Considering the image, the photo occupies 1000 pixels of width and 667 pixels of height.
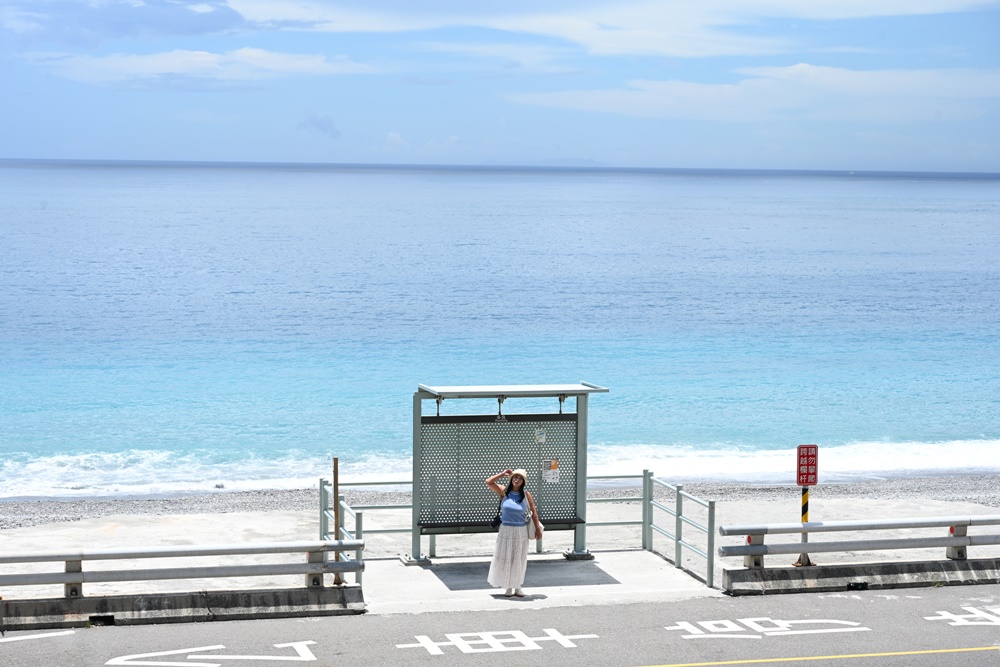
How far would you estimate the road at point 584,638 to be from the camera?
10703 mm

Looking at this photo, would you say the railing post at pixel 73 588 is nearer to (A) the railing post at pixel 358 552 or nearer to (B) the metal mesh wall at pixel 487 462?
(A) the railing post at pixel 358 552

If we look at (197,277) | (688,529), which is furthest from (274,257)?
(688,529)

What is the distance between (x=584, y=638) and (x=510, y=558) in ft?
6.02

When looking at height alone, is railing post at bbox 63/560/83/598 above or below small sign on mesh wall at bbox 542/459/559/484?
below

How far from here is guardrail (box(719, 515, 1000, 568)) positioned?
43.5 feet

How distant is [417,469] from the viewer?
14578 mm

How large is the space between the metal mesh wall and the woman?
5.09 feet

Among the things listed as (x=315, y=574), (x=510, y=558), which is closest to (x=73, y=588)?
(x=315, y=574)

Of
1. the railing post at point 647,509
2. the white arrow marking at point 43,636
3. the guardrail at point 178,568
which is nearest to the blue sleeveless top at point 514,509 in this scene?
the guardrail at point 178,568

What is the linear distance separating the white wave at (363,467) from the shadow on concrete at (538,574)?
38.1 ft

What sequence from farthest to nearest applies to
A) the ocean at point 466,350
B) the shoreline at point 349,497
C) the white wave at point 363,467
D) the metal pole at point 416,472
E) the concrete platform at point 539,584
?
the ocean at point 466,350
the white wave at point 363,467
the shoreline at point 349,497
the metal pole at point 416,472
the concrete platform at point 539,584

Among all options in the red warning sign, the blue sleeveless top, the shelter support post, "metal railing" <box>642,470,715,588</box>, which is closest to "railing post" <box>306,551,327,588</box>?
the blue sleeveless top

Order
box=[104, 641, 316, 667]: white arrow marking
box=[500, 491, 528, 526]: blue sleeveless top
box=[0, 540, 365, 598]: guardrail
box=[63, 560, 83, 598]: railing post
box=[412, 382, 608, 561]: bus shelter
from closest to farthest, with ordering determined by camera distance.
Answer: box=[104, 641, 316, 667]: white arrow marking < box=[0, 540, 365, 598]: guardrail < box=[63, 560, 83, 598]: railing post < box=[500, 491, 528, 526]: blue sleeveless top < box=[412, 382, 608, 561]: bus shelter

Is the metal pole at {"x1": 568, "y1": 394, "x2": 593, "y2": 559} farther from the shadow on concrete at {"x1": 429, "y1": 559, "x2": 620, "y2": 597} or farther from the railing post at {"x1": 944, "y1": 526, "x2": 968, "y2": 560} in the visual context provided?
the railing post at {"x1": 944, "y1": 526, "x2": 968, "y2": 560}
